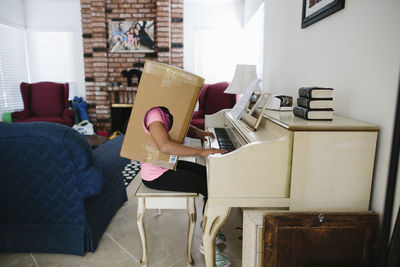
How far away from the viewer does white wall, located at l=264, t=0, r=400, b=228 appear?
1060 millimetres

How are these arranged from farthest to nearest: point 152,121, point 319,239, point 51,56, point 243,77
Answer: point 51,56 < point 243,77 < point 152,121 < point 319,239

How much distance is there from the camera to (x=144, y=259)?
60.9 inches

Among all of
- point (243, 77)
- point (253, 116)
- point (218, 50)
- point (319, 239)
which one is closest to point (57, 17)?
point (218, 50)

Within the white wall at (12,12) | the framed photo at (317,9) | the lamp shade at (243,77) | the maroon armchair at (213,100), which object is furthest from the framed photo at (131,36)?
the framed photo at (317,9)

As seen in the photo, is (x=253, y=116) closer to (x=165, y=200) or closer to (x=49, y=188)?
(x=165, y=200)

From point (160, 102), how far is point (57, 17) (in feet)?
16.6

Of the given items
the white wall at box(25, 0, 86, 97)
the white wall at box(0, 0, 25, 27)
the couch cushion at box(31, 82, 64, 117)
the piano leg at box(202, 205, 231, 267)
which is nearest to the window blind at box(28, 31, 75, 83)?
the white wall at box(25, 0, 86, 97)

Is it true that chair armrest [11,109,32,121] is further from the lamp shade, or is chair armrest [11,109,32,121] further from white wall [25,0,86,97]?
the lamp shade

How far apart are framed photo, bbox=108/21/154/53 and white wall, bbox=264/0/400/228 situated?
3.48 m

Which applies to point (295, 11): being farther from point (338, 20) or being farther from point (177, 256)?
point (177, 256)

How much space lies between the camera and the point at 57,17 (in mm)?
5129

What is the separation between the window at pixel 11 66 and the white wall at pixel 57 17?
0.37m

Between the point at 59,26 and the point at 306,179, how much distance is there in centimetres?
569

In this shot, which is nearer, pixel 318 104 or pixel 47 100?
pixel 318 104
